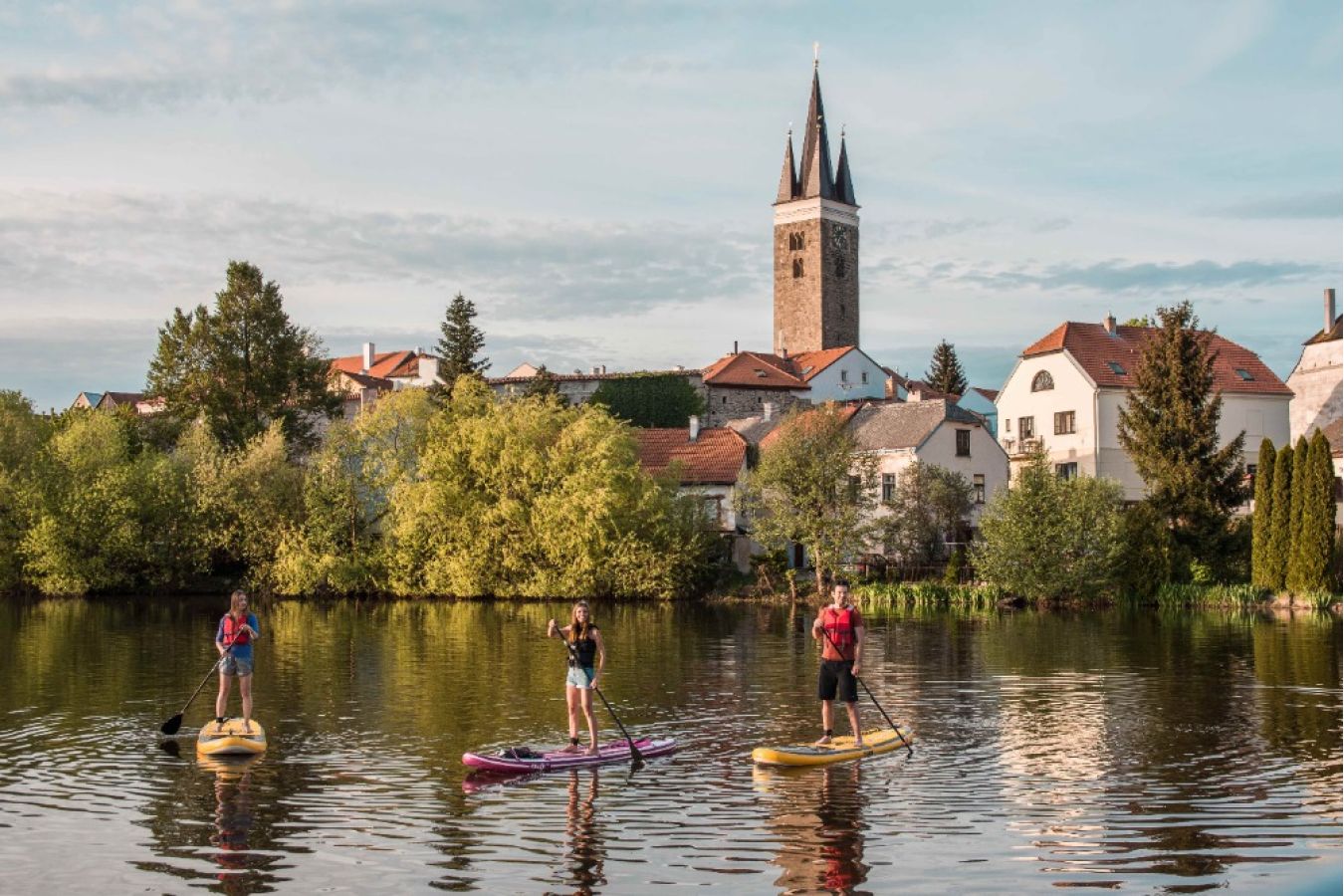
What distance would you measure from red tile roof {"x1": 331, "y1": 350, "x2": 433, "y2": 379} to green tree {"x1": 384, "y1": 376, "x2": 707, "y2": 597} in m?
53.1

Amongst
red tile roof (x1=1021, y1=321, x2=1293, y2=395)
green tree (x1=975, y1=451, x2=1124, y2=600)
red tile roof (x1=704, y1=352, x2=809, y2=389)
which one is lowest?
green tree (x1=975, y1=451, x2=1124, y2=600)

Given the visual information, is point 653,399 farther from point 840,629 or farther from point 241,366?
point 840,629

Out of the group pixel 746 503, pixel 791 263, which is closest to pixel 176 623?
pixel 746 503

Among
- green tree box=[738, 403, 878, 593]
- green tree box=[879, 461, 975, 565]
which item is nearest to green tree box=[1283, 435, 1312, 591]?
green tree box=[879, 461, 975, 565]

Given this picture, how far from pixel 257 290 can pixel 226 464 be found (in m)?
17.4

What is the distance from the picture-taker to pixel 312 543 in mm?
71250

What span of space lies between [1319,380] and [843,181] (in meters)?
76.2

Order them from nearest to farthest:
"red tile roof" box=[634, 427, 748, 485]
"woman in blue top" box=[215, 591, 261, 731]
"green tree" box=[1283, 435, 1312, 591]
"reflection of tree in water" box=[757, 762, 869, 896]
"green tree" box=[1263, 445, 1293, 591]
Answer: "reflection of tree in water" box=[757, 762, 869, 896] < "woman in blue top" box=[215, 591, 261, 731] < "green tree" box=[1283, 435, 1312, 591] < "green tree" box=[1263, 445, 1293, 591] < "red tile roof" box=[634, 427, 748, 485]

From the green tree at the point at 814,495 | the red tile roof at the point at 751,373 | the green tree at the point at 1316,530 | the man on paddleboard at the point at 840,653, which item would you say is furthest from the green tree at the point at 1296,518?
the red tile roof at the point at 751,373

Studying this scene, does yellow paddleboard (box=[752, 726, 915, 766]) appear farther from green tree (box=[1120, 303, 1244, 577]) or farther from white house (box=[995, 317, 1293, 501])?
white house (box=[995, 317, 1293, 501])

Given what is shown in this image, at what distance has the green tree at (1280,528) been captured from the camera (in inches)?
2244

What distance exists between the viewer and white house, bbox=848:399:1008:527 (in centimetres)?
7488

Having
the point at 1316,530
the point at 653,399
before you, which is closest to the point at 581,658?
the point at 1316,530

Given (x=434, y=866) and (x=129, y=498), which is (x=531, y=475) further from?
(x=434, y=866)
